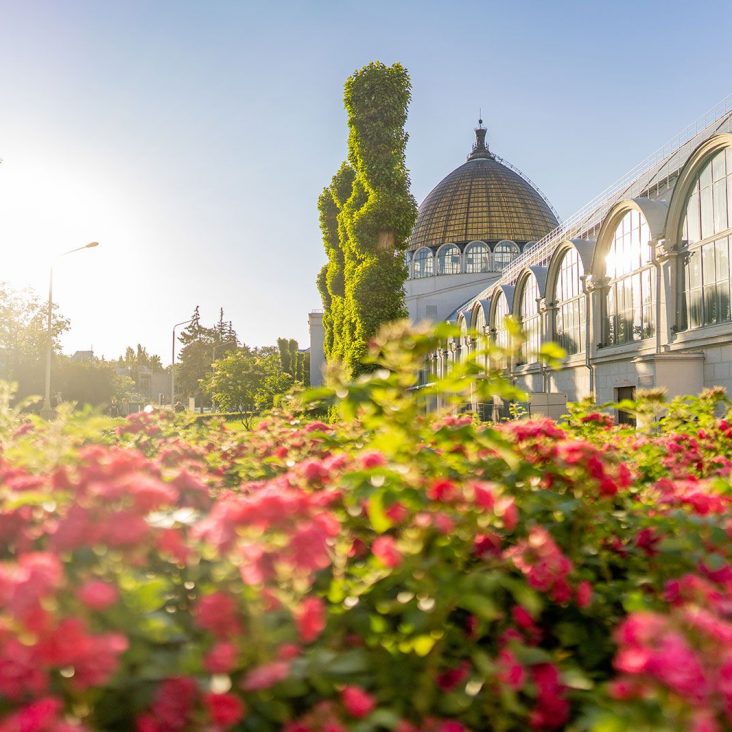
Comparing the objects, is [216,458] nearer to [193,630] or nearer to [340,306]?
[193,630]

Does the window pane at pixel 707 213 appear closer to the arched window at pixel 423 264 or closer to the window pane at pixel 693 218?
the window pane at pixel 693 218

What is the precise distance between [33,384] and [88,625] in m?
54.2

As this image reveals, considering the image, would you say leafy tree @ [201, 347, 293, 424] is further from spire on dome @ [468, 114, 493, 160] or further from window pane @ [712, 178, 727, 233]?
spire on dome @ [468, 114, 493, 160]

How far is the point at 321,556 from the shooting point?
1976 millimetres

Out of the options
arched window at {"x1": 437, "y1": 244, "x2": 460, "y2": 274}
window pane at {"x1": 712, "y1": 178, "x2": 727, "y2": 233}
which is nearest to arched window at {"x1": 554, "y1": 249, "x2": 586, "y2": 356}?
window pane at {"x1": 712, "y1": 178, "x2": 727, "y2": 233}

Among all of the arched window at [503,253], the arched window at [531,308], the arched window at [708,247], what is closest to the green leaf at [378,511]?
the arched window at [708,247]

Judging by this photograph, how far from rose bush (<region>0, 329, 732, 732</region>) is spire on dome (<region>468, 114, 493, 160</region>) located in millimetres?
108674

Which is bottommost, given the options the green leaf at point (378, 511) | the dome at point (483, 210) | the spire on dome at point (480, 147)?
the green leaf at point (378, 511)

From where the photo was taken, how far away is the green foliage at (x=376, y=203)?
26.0 metres

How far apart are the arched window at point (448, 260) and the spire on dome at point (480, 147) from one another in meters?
25.6

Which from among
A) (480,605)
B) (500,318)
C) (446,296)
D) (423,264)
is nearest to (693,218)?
(500,318)

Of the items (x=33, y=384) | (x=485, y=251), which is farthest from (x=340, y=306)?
(x=485, y=251)

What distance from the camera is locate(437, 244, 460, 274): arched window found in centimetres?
8656

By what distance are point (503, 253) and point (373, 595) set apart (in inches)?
3499
